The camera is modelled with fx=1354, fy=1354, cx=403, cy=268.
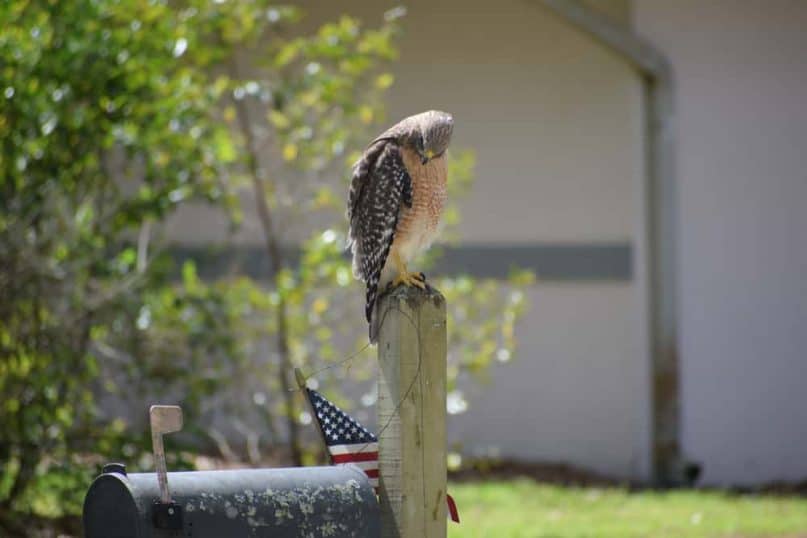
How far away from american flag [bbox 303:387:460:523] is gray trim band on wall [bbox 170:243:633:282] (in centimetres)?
649

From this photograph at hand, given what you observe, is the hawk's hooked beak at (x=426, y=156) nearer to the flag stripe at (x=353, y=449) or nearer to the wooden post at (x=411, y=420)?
the wooden post at (x=411, y=420)

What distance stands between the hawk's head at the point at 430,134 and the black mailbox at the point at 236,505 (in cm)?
109

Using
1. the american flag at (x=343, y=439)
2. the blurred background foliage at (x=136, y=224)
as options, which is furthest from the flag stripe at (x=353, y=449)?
the blurred background foliage at (x=136, y=224)

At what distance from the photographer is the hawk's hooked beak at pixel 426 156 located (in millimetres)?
4094

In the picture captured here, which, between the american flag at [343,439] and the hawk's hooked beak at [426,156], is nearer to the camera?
the american flag at [343,439]

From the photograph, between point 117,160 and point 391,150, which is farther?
point 117,160

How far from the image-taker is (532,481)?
973 cm

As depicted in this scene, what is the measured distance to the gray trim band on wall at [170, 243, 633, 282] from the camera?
33.4 ft

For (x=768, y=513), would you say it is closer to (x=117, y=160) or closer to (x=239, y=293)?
(x=239, y=293)

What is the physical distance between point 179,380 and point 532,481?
132 inches

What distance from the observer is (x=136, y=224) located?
700cm

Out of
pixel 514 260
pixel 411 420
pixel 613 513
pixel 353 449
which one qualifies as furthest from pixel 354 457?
pixel 514 260

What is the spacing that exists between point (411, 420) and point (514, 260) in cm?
698

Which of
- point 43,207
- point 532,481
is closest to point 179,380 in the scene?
point 43,207
